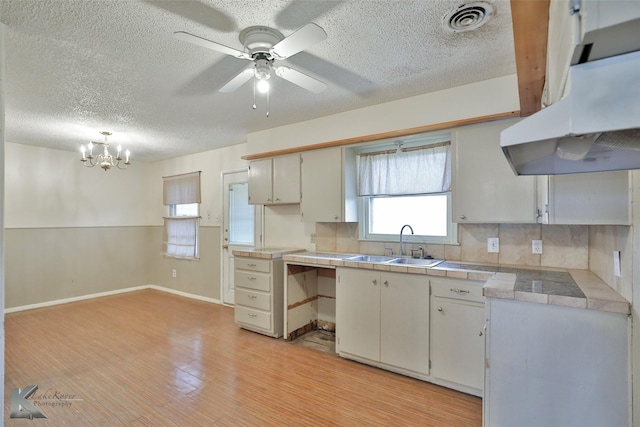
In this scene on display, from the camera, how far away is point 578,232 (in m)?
2.38

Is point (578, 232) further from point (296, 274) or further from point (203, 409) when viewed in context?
point (203, 409)

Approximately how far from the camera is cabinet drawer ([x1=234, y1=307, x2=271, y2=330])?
3500mm

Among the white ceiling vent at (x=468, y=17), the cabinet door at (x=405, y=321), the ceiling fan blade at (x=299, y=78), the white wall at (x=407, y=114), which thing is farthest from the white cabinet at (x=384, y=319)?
the white ceiling vent at (x=468, y=17)

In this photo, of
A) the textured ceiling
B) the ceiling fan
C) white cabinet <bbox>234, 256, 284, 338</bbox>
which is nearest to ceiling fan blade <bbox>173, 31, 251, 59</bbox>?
the ceiling fan

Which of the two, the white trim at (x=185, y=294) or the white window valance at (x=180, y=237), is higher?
the white window valance at (x=180, y=237)

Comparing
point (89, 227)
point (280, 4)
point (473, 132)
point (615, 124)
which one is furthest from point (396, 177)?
point (89, 227)

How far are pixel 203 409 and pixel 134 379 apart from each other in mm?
826

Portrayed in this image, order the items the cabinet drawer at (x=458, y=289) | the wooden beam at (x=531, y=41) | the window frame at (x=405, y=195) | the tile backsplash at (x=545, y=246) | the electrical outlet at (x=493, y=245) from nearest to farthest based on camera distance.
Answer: the wooden beam at (x=531, y=41) < the tile backsplash at (x=545, y=246) < the cabinet drawer at (x=458, y=289) < the electrical outlet at (x=493, y=245) < the window frame at (x=405, y=195)

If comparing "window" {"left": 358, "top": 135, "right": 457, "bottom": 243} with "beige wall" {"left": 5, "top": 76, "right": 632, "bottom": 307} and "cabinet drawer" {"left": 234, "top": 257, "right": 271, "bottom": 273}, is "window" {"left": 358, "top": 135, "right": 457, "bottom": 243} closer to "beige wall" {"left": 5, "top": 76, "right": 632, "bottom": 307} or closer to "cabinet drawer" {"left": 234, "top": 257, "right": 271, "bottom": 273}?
"beige wall" {"left": 5, "top": 76, "right": 632, "bottom": 307}

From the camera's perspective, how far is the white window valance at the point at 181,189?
5.29m

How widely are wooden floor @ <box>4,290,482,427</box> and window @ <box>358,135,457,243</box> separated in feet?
4.32

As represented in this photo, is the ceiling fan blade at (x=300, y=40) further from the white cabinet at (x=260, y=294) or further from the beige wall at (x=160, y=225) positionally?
the white cabinet at (x=260, y=294)

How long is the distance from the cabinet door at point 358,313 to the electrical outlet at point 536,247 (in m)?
1.23

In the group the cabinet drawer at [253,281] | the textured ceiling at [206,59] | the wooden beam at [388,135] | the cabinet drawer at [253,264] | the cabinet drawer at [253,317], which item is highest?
the textured ceiling at [206,59]
